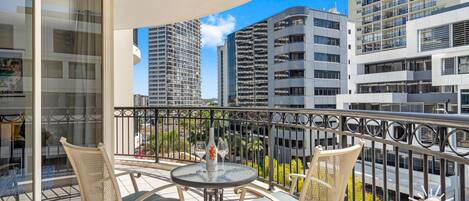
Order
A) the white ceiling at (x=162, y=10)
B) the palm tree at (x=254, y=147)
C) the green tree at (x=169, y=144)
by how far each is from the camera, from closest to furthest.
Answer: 1. the palm tree at (x=254, y=147)
2. the white ceiling at (x=162, y=10)
3. the green tree at (x=169, y=144)

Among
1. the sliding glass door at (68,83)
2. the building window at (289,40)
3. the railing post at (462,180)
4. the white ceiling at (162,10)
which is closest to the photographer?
the railing post at (462,180)

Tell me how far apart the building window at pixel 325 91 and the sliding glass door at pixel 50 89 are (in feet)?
97.4

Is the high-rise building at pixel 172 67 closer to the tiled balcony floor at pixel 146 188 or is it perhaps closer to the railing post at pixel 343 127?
the tiled balcony floor at pixel 146 188

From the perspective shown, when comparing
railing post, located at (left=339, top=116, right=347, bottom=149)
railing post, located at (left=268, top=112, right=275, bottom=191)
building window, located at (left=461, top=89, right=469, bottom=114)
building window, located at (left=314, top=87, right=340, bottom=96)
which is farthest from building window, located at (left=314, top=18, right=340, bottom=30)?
railing post, located at (left=339, top=116, right=347, bottom=149)

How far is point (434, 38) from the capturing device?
71.1 ft

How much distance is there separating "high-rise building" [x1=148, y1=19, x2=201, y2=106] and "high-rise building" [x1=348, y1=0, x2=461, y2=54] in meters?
19.5

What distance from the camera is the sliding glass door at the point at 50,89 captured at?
1.77 metres

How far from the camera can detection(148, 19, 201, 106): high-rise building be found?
13602 millimetres

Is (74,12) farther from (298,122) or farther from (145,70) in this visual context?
(145,70)

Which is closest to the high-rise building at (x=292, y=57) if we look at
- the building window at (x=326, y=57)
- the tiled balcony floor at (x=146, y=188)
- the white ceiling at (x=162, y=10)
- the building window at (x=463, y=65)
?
the building window at (x=326, y=57)

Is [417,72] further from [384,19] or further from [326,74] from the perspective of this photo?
[326,74]

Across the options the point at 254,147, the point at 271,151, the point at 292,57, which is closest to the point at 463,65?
the point at 292,57

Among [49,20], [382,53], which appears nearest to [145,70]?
[49,20]

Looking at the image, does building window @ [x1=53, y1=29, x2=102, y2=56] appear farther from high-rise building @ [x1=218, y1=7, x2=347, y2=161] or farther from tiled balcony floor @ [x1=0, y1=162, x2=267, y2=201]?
high-rise building @ [x1=218, y1=7, x2=347, y2=161]
